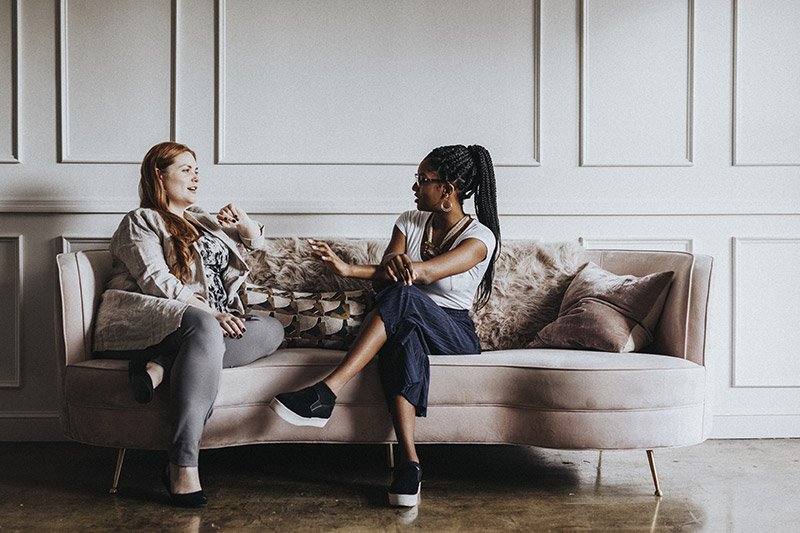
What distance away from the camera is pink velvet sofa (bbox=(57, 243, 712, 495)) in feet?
7.43

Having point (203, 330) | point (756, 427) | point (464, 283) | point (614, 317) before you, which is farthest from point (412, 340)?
point (756, 427)

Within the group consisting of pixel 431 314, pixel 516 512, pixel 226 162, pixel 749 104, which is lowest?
pixel 516 512

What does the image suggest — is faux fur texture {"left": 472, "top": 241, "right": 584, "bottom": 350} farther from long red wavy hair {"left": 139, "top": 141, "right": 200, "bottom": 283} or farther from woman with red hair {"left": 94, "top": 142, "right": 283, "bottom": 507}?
long red wavy hair {"left": 139, "top": 141, "right": 200, "bottom": 283}

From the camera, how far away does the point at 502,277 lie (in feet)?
9.29

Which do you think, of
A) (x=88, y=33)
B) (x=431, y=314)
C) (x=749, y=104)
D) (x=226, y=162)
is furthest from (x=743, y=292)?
(x=88, y=33)

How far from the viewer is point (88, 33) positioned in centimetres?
311

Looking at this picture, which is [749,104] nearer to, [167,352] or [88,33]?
[167,352]

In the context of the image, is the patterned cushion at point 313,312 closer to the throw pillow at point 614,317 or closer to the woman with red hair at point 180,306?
the woman with red hair at point 180,306

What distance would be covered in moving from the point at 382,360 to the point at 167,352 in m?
0.64

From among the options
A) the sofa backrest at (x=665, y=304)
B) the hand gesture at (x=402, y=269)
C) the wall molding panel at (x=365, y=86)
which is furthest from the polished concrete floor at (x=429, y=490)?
the wall molding panel at (x=365, y=86)

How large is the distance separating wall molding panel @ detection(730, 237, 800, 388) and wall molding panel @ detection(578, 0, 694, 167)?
522 mm

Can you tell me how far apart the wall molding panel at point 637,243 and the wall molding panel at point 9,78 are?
2401 mm

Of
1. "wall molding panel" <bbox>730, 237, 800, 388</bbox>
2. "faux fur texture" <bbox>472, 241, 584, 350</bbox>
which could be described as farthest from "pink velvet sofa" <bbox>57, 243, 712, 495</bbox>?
"wall molding panel" <bbox>730, 237, 800, 388</bbox>

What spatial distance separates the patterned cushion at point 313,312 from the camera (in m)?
2.63
